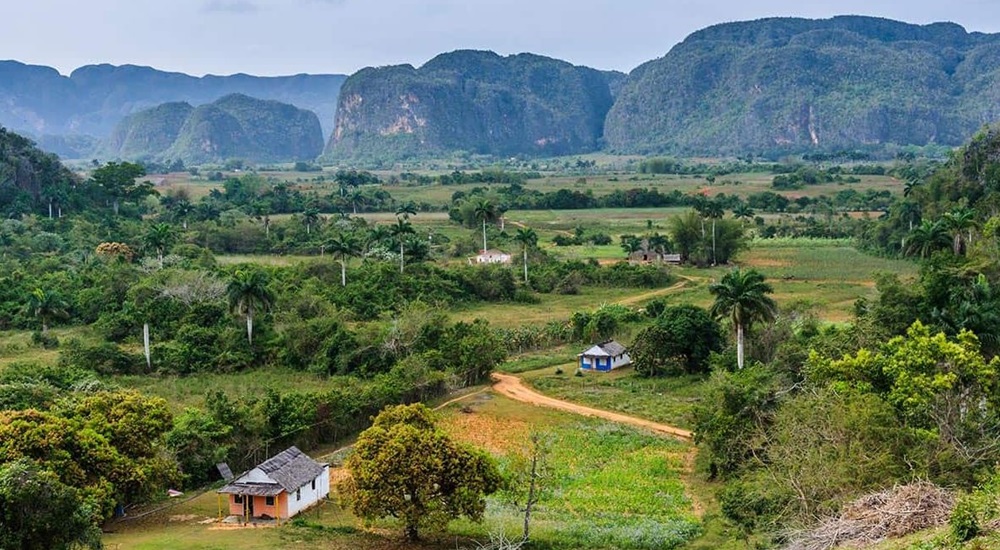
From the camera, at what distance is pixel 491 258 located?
245ft

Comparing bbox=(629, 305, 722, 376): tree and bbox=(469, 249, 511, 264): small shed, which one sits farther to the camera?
bbox=(469, 249, 511, 264): small shed

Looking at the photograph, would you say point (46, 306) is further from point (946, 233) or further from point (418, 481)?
point (946, 233)

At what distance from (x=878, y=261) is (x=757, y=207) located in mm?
39320

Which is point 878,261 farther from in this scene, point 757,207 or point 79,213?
point 79,213

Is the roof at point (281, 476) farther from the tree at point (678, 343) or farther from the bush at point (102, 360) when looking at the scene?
the tree at point (678, 343)

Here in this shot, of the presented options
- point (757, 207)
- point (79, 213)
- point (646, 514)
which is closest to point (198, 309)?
point (646, 514)

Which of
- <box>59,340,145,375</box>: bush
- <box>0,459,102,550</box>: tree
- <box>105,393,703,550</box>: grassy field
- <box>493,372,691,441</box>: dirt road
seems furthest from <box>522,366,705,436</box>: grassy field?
<box>0,459,102,550</box>: tree

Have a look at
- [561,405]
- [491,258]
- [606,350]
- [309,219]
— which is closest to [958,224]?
[606,350]

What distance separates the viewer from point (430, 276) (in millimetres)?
60938

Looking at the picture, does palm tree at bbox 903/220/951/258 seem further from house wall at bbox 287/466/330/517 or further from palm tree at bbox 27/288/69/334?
palm tree at bbox 27/288/69/334

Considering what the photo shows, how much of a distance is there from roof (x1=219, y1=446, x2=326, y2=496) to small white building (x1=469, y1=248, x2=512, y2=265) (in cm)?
4641

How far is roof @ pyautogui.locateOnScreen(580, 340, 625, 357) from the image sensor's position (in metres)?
44.7

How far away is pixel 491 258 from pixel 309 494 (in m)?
49.1

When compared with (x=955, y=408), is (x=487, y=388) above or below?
below
